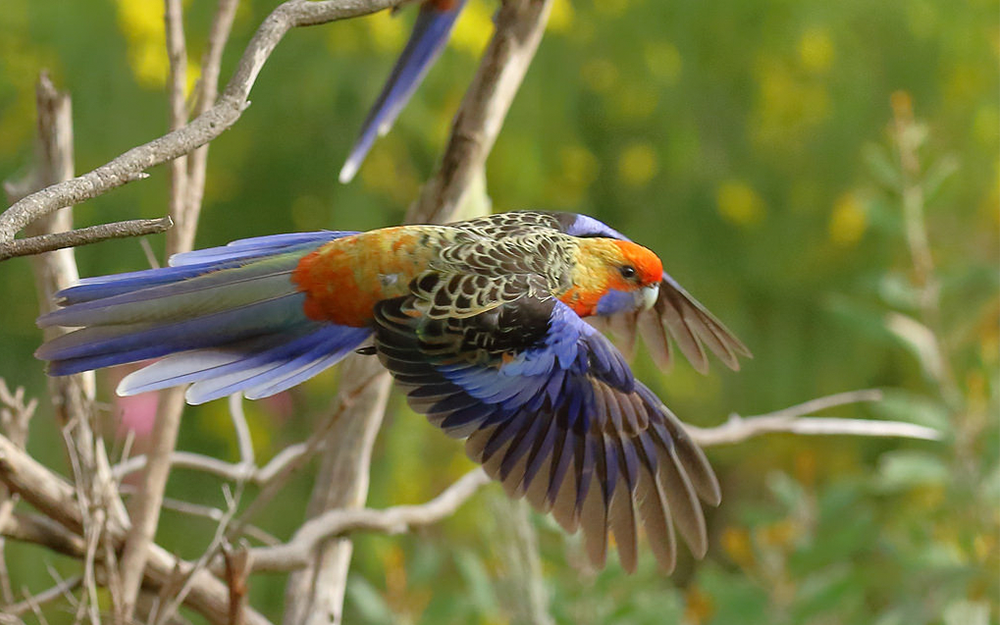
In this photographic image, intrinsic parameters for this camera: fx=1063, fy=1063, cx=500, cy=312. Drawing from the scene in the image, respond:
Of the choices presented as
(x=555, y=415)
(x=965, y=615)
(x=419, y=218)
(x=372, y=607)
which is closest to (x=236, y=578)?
(x=555, y=415)

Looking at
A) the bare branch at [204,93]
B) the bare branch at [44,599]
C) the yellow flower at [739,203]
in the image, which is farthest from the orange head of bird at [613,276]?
the yellow flower at [739,203]

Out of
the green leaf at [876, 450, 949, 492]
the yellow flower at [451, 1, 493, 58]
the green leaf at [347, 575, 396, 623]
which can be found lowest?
the green leaf at [347, 575, 396, 623]

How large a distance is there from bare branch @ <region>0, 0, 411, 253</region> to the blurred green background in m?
1.11

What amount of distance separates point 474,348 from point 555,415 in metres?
0.08

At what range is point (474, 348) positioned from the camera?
732 millimetres

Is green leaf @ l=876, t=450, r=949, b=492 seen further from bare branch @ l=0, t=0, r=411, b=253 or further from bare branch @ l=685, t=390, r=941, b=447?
bare branch @ l=0, t=0, r=411, b=253

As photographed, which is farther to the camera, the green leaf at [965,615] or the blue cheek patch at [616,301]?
the green leaf at [965,615]

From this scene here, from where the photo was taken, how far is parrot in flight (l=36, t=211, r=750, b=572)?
0.70m

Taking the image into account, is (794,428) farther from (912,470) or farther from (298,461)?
(912,470)

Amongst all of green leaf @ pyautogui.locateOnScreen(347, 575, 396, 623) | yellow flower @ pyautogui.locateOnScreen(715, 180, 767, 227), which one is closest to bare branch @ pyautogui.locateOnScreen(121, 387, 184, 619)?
green leaf @ pyautogui.locateOnScreen(347, 575, 396, 623)

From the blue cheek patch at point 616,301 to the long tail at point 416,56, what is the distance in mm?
417

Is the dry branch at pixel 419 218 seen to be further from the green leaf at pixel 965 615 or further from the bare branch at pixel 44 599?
the green leaf at pixel 965 615

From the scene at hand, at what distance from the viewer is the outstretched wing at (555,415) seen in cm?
71

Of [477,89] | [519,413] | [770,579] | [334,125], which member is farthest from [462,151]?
[334,125]
